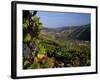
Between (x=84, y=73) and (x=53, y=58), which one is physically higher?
(x=53, y=58)

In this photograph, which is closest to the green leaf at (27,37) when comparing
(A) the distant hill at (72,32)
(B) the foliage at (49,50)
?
(B) the foliage at (49,50)

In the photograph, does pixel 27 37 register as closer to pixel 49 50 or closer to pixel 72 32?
pixel 49 50

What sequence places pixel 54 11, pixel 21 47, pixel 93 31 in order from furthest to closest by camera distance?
pixel 93 31 < pixel 54 11 < pixel 21 47

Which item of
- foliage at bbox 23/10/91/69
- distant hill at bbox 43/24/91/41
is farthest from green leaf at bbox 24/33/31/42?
distant hill at bbox 43/24/91/41

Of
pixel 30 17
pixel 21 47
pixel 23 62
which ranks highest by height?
pixel 30 17

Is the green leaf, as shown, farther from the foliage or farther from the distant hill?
the distant hill

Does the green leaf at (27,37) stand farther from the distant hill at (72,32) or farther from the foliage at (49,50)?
the distant hill at (72,32)

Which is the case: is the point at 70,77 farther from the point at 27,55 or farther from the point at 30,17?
the point at 30,17

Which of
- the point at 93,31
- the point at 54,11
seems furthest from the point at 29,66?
the point at 93,31
